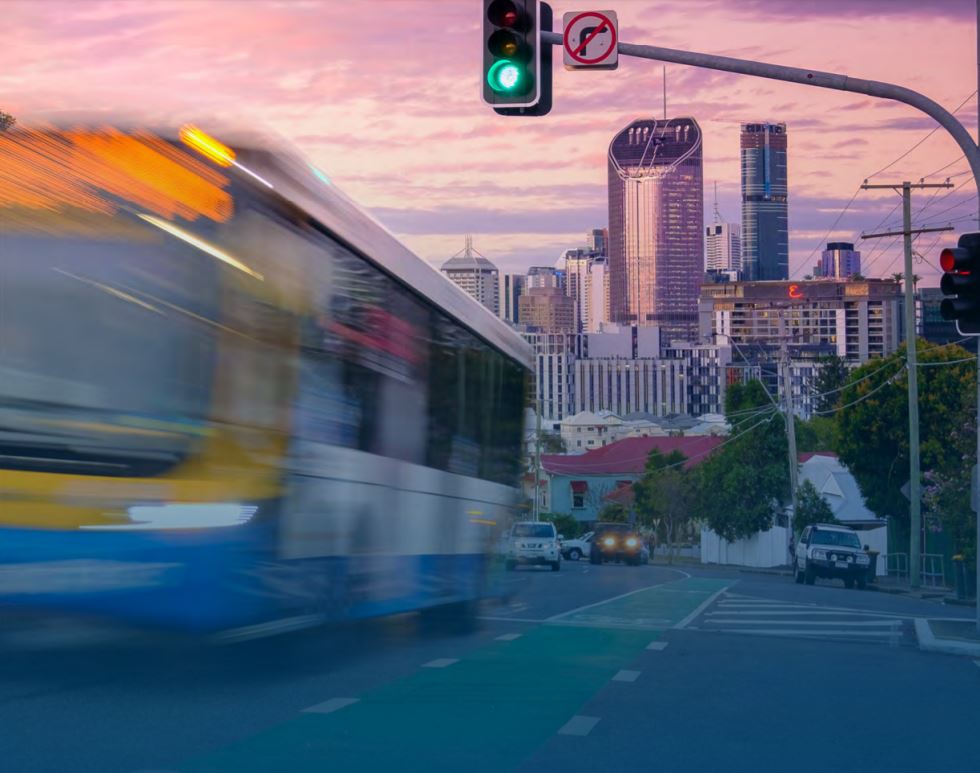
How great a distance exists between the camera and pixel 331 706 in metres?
9.72

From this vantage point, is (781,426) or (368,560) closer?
(368,560)

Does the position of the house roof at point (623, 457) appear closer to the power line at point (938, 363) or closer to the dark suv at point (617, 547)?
the dark suv at point (617, 547)

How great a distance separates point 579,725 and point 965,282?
24.9 feet

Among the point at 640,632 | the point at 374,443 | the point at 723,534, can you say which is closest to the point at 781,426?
the point at 723,534

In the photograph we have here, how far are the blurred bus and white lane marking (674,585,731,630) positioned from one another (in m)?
8.03

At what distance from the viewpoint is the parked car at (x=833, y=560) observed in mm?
39500

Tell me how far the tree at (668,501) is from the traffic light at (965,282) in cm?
5804

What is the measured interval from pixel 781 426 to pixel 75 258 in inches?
2265

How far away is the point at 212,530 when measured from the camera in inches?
358

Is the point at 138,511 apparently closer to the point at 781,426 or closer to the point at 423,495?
the point at 423,495

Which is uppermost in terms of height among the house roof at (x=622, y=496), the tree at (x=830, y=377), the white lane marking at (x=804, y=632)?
the tree at (x=830, y=377)

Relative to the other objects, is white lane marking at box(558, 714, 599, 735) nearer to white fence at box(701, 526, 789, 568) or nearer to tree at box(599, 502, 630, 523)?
white fence at box(701, 526, 789, 568)

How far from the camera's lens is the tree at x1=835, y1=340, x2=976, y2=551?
153 ft

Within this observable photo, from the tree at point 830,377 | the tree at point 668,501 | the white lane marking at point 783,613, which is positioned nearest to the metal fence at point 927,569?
the white lane marking at point 783,613
